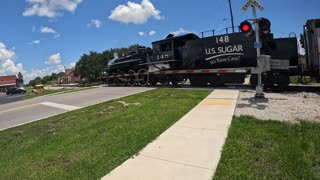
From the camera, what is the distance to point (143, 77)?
75.1 feet

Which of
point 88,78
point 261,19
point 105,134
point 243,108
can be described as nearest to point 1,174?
point 105,134

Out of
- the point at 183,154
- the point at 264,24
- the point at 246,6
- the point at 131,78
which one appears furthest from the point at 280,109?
the point at 131,78

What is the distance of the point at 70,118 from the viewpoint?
1048 cm

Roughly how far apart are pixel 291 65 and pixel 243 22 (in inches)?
205

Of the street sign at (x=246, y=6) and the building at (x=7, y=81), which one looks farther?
the building at (x=7, y=81)

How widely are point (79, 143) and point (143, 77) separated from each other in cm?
1651

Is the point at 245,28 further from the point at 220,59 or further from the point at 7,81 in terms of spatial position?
the point at 7,81

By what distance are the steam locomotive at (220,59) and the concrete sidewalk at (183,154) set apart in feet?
16.7

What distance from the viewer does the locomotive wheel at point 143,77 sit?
882 inches

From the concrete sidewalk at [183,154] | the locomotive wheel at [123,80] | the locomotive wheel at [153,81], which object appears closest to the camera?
the concrete sidewalk at [183,154]

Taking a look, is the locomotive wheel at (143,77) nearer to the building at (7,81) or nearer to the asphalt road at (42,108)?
the asphalt road at (42,108)

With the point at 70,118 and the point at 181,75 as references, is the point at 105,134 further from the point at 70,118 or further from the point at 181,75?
the point at 181,75

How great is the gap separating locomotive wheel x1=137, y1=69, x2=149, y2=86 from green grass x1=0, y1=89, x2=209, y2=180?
12.2 meters

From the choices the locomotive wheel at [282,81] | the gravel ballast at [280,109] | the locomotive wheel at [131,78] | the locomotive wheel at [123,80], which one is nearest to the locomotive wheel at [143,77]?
the locomotive wheel at [131,78]
